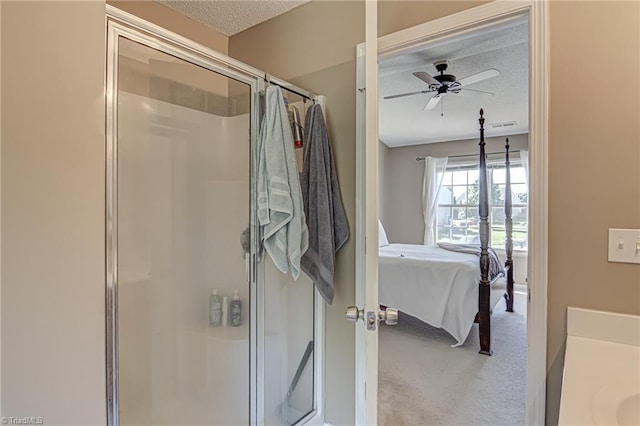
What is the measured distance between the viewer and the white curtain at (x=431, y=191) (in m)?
5.97

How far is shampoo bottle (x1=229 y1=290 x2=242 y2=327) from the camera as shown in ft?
6.17

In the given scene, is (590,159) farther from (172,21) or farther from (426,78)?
(172,21)

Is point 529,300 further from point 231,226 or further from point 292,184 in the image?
point 231,226

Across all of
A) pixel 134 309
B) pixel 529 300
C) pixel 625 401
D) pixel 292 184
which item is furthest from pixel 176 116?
pixel 625 401

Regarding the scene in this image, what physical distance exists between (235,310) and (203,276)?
0.26 metres

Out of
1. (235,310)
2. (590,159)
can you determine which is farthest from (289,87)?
(590,159)

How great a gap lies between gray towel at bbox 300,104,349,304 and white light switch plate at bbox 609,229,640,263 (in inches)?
42.0

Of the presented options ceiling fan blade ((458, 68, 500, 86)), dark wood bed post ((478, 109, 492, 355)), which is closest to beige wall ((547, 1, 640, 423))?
ceiling fan blade ((458, 68, 500, 86))

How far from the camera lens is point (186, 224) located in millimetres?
1935

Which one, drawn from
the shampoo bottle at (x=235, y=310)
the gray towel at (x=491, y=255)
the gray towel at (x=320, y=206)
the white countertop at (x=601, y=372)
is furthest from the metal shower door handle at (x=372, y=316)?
the gray towel at (x=491, y=255)

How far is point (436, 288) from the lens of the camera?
339 centimetres

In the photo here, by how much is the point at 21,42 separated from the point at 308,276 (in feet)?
4.72

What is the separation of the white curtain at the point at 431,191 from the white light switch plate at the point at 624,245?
4.85 metres

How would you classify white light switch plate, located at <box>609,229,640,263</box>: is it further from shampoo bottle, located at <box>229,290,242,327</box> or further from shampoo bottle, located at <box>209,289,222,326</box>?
shampoo bottle, located at <box>209,289,222,326</box>
